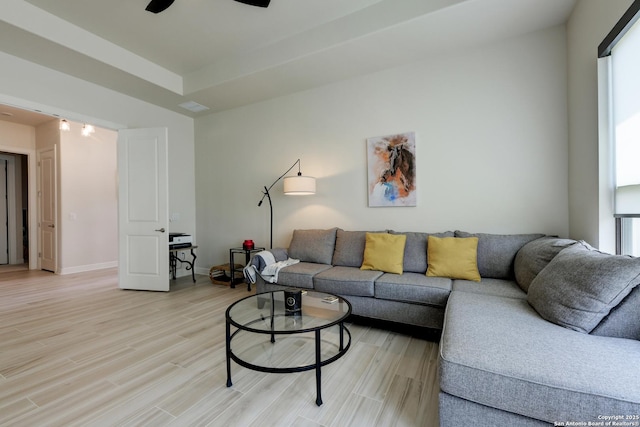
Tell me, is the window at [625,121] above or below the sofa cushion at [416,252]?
above

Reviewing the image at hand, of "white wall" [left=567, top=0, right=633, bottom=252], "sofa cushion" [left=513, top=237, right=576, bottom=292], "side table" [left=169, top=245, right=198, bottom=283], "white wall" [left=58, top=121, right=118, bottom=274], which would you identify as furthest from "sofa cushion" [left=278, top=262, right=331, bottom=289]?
"white wall" [left=58, top=121, right=118, bottom=274]

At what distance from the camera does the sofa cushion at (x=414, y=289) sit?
89.3 inches

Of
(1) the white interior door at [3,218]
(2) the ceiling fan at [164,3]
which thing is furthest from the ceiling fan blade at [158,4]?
(1) the white interior door at [3,218]

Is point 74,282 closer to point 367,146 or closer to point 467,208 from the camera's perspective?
point 367,146

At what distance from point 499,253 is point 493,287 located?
0.42 meters

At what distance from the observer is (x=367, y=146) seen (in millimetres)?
3453

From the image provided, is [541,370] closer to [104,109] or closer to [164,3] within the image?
[164,3]

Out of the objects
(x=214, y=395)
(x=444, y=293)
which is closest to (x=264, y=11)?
(x=444, y=293)

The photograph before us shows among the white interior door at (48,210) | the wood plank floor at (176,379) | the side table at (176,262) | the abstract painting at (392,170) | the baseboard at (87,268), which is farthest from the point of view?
the white interior door at (48,210)

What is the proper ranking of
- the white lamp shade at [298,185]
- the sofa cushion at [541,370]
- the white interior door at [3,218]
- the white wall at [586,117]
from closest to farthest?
the sofa cushion at [541,370]
the white wall at [586,117]
the white lamp shade at [298,185]
the white interior door at [3,218]

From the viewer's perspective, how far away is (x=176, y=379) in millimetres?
1832

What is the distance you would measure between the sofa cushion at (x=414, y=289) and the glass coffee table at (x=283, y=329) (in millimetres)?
523

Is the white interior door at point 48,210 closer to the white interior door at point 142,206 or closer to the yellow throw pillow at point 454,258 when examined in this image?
the white interior door at point 142,206

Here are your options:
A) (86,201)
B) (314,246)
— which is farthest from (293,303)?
(86,201)
